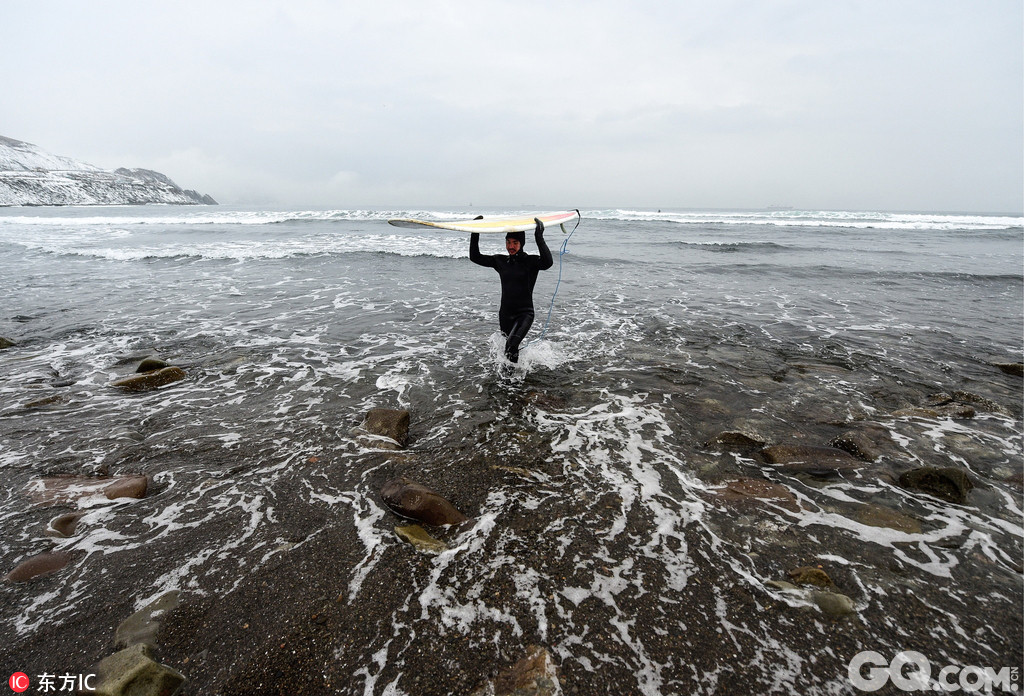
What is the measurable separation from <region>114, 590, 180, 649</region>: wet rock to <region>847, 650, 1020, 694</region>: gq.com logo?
492 cm

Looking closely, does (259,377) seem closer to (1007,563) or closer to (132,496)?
(132,496)

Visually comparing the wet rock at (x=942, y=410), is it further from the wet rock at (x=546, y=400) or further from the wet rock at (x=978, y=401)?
the wet rock at (x=546, y=400)

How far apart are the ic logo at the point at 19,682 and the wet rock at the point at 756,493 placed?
579 centimetres

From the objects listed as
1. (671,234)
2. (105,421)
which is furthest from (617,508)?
(671,234)

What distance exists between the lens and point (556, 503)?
4.52 meters

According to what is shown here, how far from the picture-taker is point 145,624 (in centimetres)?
310

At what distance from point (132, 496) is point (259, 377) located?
3391mm

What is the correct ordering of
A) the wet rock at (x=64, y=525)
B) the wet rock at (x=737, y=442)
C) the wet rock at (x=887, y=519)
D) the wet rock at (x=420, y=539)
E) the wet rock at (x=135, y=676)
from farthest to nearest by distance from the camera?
the wet rock at (x=737, y=442)
the wet rock at (x=887, y=519)
the wet rock at (x=64, y=525)
the wet rock at (x=420, y=539)
the wet rock at (x=135, y=676)

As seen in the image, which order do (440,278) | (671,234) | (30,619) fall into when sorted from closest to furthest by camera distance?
(30,619) < (440,278) < (671,234)

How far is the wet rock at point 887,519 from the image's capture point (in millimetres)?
4157

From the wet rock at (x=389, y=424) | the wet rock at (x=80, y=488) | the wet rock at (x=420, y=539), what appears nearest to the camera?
the wet rock at (x=420, y=539)

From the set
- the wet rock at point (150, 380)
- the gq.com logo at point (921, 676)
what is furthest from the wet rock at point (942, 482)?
the wet rock at point (150, 380)

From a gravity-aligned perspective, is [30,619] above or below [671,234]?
below

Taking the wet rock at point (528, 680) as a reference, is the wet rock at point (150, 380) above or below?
above
